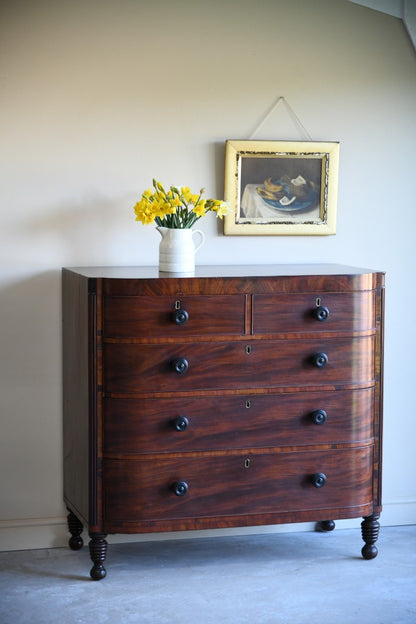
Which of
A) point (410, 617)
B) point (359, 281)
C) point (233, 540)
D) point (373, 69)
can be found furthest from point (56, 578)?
point (373, 69)

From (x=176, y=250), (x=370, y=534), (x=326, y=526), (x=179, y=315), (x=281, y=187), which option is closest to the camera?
(x=179, y=315)

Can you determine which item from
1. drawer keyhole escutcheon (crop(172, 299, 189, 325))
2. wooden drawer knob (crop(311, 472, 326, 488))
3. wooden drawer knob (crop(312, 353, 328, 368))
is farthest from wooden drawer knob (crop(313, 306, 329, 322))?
wooden drawer knob (crop(311, 472, 326, 488))

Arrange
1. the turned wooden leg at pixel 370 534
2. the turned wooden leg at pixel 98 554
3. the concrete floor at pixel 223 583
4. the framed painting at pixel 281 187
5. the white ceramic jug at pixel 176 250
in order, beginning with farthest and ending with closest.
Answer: the framed painting at pixel 281 187 < the turned wooden leg at pixel 370 534 < the white ceramic jug at pixel 176 250 < the turned wooden leg at pixel 98 554 < the concrete floor at pixel 223 583

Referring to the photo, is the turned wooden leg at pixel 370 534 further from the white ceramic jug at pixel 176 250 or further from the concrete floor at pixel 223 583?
the white ceramic jug at pixel 176 250

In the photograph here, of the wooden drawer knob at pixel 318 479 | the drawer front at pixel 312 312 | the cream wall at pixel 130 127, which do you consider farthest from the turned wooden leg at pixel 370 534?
the cream wall at pixel 130 127

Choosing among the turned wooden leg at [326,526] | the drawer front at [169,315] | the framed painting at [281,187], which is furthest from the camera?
the turned wooden leg at [326,526]

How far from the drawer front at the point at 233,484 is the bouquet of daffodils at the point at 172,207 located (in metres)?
0.94

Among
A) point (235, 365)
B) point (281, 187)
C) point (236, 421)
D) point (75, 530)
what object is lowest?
point (75, 530)

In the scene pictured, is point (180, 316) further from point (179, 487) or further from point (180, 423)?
point (179, 487)

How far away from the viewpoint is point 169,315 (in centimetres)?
329

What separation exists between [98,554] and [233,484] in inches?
23.1

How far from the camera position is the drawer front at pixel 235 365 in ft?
10.8

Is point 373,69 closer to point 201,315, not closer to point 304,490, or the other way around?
point 201,315

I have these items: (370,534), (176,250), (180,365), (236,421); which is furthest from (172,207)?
(370,534)
